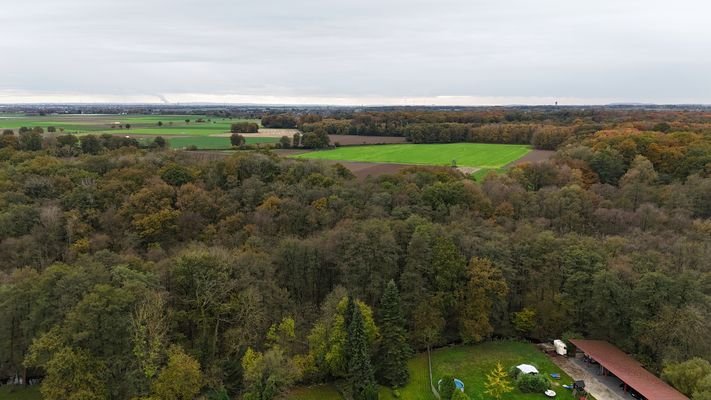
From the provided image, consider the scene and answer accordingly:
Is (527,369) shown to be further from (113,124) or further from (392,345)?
(113,124)

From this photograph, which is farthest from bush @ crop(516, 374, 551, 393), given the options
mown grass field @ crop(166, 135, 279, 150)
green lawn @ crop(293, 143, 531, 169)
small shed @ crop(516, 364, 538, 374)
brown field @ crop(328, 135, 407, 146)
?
brown field @ crop(328, 135, 407, 146)

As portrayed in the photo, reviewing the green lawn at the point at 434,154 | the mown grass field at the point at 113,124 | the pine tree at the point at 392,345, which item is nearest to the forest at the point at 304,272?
the pine tree at the point at 392,345

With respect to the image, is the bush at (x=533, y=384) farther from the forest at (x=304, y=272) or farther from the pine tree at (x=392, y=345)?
the pine tree at (x=392, y=345)

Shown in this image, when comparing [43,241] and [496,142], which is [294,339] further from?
[496,142]

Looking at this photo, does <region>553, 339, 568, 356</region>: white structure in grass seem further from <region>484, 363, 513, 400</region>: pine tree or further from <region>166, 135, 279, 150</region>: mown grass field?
<region>166, 135, 279, 150</region>: mown grass field

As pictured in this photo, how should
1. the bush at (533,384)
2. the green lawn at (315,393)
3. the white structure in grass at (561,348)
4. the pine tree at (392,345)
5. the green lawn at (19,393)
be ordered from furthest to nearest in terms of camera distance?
the white structure in grass at (561,348), the pine tree at (392,345), the green lawn at (315,393), the bush at (533,384), the green lawn at (19,393)
